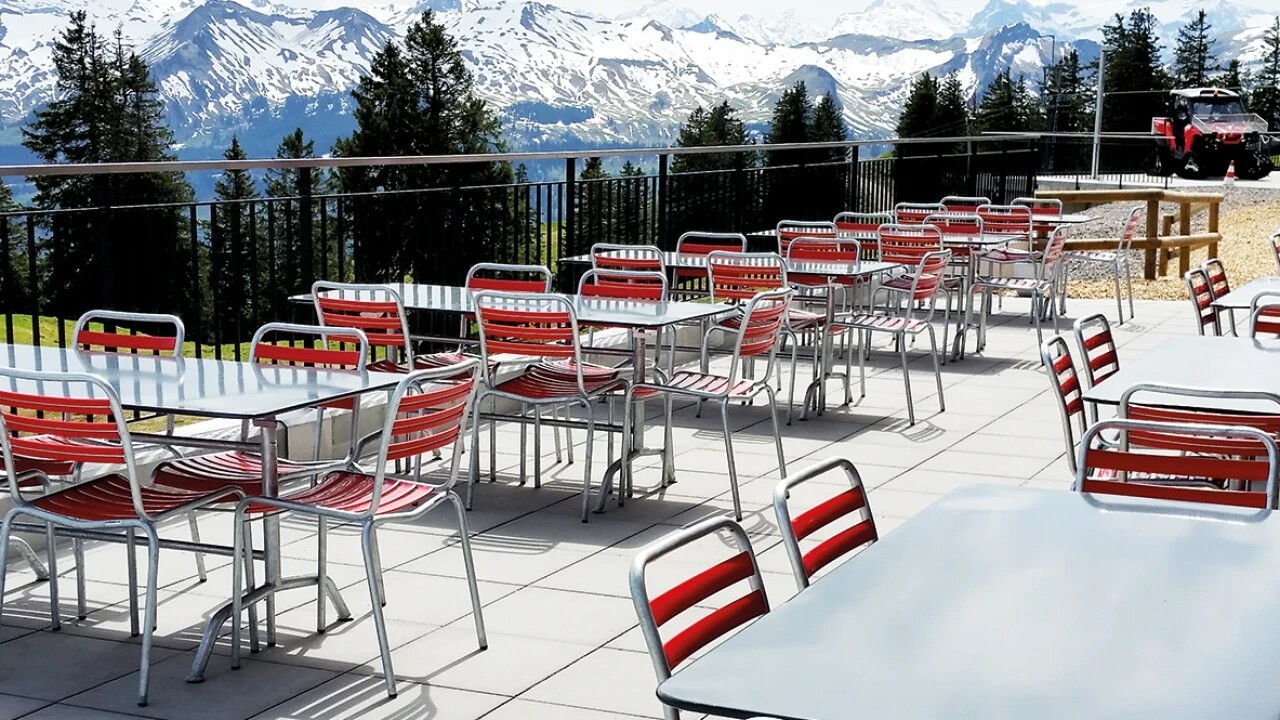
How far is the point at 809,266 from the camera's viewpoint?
26.8 ft

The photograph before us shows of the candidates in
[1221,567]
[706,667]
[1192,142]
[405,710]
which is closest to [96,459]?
[405,710]

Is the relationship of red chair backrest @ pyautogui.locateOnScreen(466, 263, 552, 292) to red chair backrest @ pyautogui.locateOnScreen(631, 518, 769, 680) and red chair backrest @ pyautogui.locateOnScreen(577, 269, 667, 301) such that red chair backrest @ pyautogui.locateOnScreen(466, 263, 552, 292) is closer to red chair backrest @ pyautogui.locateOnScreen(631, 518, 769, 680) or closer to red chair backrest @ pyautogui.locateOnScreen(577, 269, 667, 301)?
red chair backrest @ pyautogui.locateOnScreen(577, 269, 667, 301)

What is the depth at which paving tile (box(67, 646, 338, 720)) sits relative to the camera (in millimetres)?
3670

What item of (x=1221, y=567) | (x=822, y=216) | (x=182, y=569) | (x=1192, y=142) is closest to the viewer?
(x=1221, y=567)

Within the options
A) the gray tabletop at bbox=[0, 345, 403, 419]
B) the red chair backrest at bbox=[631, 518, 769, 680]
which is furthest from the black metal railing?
the red chair backrest at bbox=[631, 518, 769, 680]

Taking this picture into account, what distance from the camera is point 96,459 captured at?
367cm

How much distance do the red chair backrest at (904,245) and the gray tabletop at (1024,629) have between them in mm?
6568

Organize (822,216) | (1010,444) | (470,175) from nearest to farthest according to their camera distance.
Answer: (1010,444) → (822,216) → (470,175)

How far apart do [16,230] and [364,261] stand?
69.1 inches

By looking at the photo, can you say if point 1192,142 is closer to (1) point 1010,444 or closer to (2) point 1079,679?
(1) point 1010,444

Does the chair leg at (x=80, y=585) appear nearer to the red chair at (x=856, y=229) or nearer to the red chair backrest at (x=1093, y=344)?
the red chair backrest at (x=1093, y=344)

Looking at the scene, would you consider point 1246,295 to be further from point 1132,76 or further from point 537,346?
point 1132,76

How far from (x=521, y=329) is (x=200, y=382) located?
1.80 metres

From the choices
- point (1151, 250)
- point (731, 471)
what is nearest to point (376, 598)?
point (731, 471)
